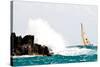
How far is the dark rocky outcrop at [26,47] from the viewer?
223 centimetres

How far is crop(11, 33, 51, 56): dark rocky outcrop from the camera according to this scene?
223 cm

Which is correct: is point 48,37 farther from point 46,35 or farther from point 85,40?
point 85,40

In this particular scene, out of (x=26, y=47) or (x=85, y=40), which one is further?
(x=85, y=40)

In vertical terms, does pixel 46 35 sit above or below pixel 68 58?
above

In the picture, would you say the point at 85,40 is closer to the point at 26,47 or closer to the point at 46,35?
the point at 46,35

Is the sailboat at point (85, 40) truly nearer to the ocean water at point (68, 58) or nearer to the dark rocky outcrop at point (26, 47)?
the ocean water at point (68, 58)

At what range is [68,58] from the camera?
2.40 meters

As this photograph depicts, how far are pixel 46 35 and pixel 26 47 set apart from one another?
0.22m

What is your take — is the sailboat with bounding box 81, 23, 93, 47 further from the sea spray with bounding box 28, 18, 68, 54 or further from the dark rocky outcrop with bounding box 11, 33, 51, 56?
the dark rocky outcrop with bounding box 11, 33, 51, 56

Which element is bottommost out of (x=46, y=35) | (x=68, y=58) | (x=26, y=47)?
(x=68, y=58)

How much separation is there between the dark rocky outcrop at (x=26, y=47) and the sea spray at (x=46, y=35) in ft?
0.15

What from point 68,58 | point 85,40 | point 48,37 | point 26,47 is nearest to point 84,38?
point 85,40

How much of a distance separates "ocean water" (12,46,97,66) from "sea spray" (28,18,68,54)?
74 mm

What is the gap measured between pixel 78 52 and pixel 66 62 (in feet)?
0.52
